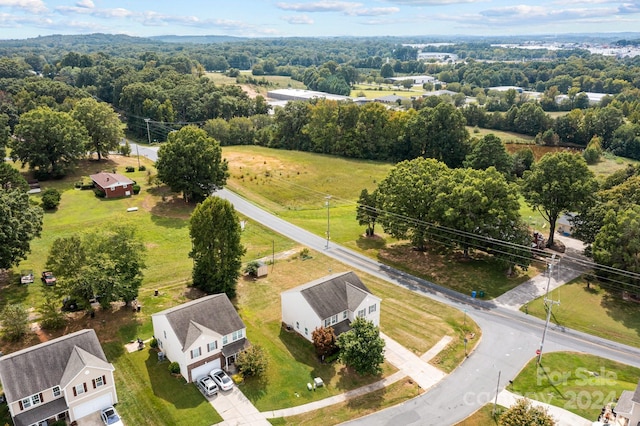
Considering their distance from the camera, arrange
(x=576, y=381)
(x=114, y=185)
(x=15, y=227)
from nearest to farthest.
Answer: (x=576, y=381)
(x=15, y=227)
(x=114, y=185)

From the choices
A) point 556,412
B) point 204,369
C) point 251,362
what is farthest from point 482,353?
point 204,369

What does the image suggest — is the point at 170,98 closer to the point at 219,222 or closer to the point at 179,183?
the point at 179,183

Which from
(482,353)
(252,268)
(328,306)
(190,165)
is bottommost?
(482,353)

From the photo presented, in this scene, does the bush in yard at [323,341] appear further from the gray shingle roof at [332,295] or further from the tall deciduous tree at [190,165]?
the tall deciduous tree at [190,165]

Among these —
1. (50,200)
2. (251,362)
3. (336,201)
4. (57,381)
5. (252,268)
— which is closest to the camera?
(57,381)

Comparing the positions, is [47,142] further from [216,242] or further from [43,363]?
[43,363]

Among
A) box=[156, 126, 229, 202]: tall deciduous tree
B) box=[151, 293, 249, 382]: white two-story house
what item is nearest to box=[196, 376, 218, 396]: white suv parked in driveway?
box=[151, 293, 249, 382]: white two-story house

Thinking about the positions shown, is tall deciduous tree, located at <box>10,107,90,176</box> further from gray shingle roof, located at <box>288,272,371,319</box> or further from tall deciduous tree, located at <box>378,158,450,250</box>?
gray shingle roof, located at <box>288,272,371,319</box>
